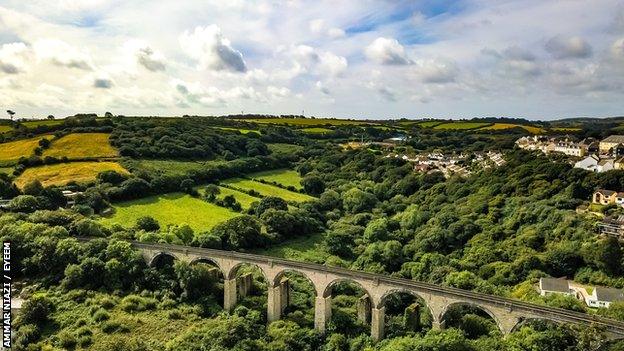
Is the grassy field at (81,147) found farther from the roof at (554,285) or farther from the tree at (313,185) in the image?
the roof at (554,285)

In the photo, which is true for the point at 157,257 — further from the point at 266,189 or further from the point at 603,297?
the point at 266,189

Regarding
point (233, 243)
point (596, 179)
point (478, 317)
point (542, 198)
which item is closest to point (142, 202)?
point (233, 243)

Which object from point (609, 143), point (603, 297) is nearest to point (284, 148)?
point (609, 143)

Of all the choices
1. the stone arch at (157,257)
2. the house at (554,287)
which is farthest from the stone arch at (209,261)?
the house at (554,287)

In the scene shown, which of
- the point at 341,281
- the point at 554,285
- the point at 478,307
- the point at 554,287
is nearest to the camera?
the point at 478,307

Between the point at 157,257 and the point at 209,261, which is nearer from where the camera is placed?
the point at 209,261

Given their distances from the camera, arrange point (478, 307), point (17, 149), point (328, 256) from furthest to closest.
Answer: point (17, 149)
point (328, 256)
point (478, 307)

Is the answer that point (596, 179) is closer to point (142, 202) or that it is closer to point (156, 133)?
point (142, 202)
